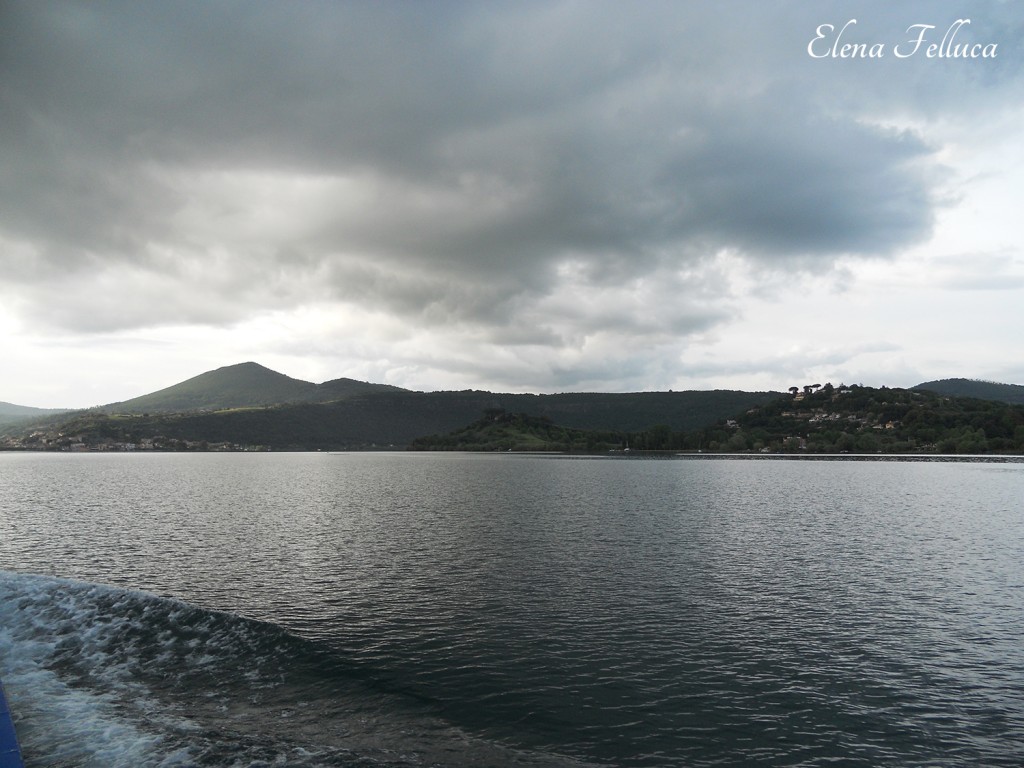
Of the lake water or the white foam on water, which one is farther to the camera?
the lake water

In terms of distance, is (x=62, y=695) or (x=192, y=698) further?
(x=62, y=695)

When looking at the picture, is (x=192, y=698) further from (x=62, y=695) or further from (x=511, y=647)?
(x=511, y=647)

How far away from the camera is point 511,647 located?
32688 millimetres

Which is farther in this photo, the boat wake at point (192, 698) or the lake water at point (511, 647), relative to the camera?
the lake water at point (511, 647)

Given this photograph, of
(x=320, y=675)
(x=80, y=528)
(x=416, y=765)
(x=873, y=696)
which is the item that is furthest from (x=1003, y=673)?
(x=80, y=528)

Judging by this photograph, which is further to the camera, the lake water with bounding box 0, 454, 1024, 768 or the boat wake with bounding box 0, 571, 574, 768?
the lake water with bounding box 0, 454, 1024, 768

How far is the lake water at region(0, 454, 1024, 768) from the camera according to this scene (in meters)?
23.1

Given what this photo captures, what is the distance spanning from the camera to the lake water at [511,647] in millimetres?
23141

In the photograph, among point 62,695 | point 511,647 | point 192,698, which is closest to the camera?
point 192,698

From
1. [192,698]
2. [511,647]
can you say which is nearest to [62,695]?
[192,698]

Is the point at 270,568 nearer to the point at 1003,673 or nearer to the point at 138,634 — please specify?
the point at 138,634

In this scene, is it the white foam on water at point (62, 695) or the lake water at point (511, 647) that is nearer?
the white foam on water at point (62, 695)

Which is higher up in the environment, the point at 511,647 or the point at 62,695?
the point at 511,647

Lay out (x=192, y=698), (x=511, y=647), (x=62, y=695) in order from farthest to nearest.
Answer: (x=511, y=647), (x=62, y=695), (x=192, y=698)
